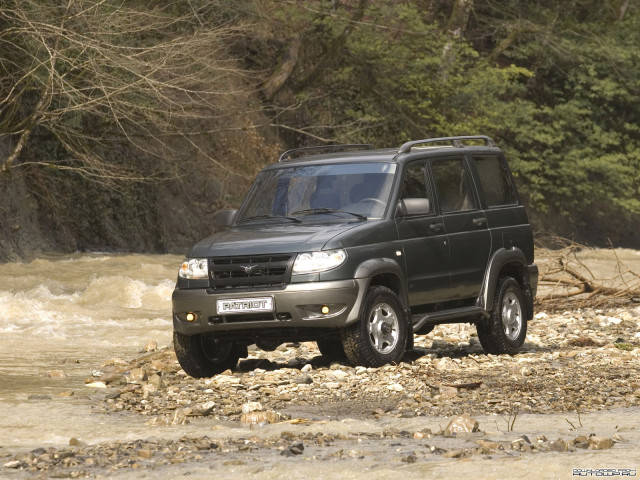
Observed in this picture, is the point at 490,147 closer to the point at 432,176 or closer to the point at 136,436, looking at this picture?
the point at 432,176

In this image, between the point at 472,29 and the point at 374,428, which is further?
the point at 472,29

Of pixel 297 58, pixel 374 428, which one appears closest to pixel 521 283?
pixel 374 428

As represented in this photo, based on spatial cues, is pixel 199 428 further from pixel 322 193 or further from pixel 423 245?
pixel 423 245

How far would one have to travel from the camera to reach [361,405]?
9047mm

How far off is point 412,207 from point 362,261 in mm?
814

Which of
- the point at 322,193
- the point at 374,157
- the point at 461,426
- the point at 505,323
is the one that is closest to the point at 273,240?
→ the point at 322,193

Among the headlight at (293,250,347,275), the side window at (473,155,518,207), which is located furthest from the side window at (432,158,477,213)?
the headlight at (293,250,347,275)

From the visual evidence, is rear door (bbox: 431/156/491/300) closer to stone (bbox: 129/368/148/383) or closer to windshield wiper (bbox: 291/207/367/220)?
windshield wiper (bbox: 291/207/367/220)

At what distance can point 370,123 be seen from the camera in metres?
32.3

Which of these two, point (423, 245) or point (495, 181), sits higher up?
point (495, 181)

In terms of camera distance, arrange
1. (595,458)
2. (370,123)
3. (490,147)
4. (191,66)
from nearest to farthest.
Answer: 1. (595,458)
2. (490,147)
3. (191,66)
4. (370,123)

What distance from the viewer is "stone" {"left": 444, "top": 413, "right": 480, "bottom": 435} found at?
7.60 m

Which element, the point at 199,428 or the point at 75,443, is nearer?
the point at 75,443

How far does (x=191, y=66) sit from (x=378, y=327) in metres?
12.0
